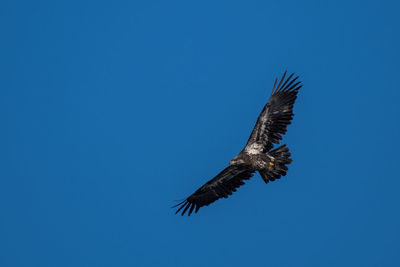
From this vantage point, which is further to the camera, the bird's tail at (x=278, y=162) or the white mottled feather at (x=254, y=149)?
the white mottled feather at (x=254, y=149)

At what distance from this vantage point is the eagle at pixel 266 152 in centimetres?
1680

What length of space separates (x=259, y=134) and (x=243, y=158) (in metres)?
1.05

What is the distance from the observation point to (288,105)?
1759cm

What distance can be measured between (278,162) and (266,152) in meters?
0.58

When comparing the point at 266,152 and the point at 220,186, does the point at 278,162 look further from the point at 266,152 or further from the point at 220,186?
the point at 220,186

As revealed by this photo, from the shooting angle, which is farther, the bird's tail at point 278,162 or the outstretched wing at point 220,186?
the outstretched wing at point 220,186

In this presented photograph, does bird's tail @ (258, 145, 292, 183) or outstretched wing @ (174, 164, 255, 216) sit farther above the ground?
outstretched wing @ (174, 164, 255, 216)

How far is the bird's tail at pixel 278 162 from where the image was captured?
16688 mm

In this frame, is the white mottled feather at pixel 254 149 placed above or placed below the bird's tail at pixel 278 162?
above

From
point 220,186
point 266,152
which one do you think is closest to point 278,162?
point 266,152

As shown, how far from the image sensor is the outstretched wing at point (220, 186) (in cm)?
1778

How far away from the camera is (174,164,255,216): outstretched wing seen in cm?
1778

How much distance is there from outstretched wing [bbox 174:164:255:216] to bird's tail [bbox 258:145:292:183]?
0.85m

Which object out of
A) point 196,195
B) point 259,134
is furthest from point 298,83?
point 196,195
